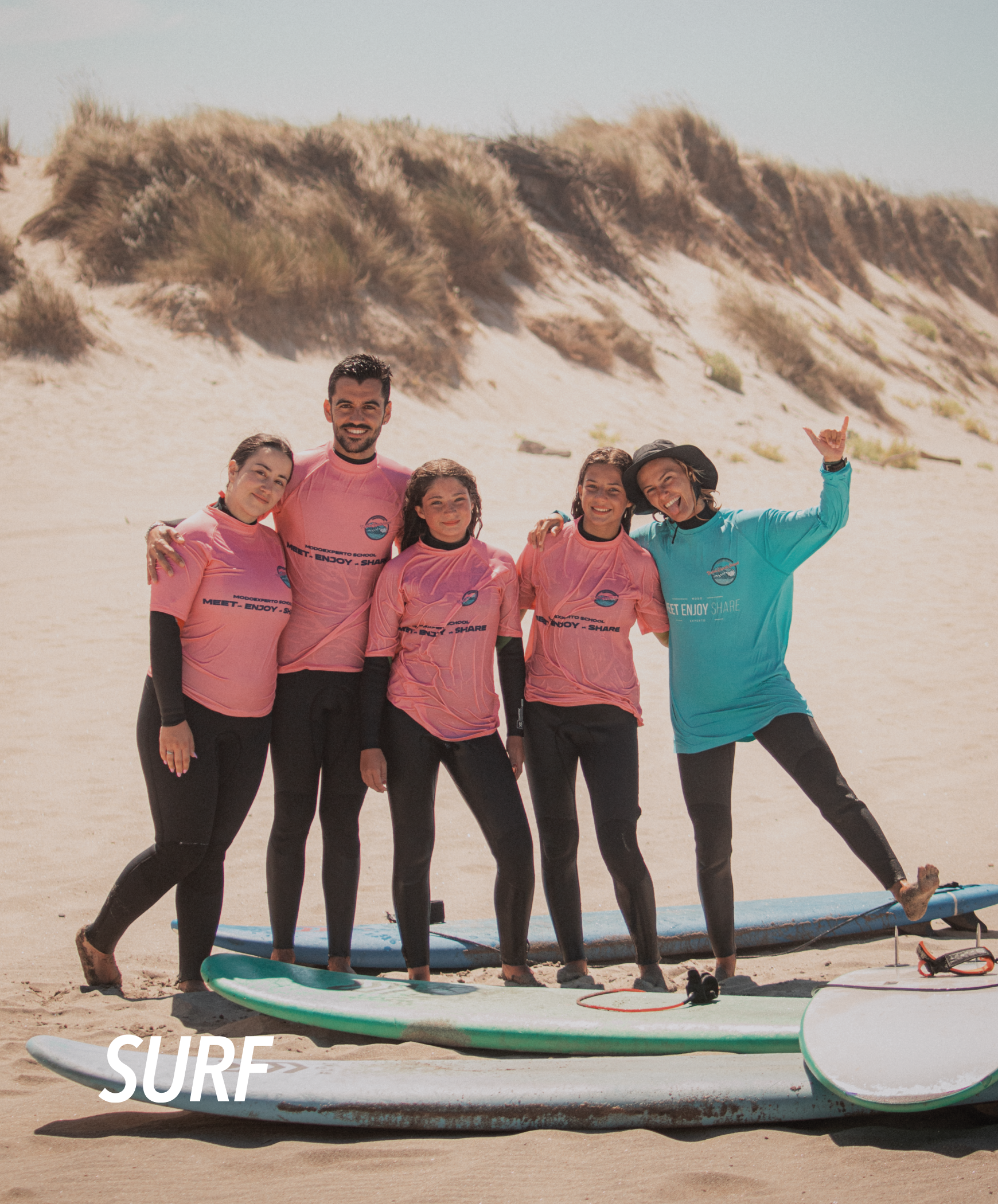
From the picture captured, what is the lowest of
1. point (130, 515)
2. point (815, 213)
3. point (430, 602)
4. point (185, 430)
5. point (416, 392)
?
point (430, 602)

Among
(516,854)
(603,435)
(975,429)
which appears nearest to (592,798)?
(516,854)

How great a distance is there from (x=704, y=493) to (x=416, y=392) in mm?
10946

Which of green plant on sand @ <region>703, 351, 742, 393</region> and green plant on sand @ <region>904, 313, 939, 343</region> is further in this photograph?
green plant on sand @ <region>904, 313, 939, 343</region>

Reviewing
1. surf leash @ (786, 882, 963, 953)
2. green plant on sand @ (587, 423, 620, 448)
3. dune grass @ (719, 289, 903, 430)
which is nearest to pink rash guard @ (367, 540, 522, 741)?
surf leash @ (786, 882, 963, 953)

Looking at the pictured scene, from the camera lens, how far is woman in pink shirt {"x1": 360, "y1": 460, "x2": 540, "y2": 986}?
10.6ft

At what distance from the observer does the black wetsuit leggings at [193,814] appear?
10.5 feet

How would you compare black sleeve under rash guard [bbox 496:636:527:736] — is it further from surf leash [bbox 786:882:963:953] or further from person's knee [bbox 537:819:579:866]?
surf leash [bbox 786:882:963:953]

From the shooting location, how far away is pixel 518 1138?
239 centimetres

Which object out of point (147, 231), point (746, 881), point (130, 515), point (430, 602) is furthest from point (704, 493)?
point (147, 231)

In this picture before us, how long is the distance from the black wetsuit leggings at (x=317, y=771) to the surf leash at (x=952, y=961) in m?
1.70

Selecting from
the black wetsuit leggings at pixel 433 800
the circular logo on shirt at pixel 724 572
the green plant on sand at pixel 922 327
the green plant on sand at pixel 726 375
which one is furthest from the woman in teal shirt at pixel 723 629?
the green plant on sand at pixel 922 327

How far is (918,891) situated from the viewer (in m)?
3.07

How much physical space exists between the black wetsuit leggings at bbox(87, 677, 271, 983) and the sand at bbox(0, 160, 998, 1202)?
0.31 meters

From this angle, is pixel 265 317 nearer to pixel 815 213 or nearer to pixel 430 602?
pixel 430 602
